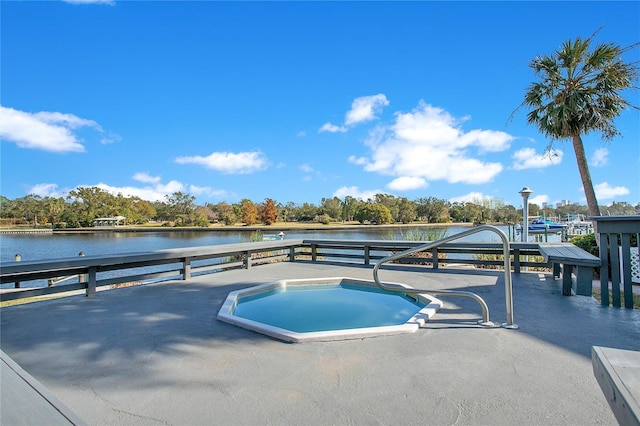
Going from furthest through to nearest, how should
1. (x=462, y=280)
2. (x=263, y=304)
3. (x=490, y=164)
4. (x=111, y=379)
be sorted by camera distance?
(x=490, y=164), (x=462, y=280), (x=263, y=304), (x=111, y=379)

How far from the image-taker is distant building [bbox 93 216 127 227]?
40.1m

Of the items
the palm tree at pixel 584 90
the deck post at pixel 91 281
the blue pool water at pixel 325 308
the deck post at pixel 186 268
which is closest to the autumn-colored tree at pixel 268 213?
the palm tree at pixel 584 90

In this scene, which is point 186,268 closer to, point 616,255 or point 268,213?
point 616,255

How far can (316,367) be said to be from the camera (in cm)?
227

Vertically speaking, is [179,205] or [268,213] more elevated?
[179,205]

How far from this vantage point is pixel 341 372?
2186 mm

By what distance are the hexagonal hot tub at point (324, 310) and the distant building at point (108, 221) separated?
42.5m

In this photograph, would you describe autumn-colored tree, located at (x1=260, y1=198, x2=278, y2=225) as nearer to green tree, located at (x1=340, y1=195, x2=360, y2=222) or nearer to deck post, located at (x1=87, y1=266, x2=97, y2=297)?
green tree, located at (x1=340, y1=195, x2=360, y2=222)

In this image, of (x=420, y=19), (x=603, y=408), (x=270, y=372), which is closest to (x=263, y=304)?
(x=270, y=372)

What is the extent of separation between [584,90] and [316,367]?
947cm

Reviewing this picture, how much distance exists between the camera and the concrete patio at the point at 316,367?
1.73 meters

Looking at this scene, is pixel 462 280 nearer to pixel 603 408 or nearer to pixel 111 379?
pixel 603 408

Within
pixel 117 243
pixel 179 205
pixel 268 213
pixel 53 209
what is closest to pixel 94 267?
pixel 117 243

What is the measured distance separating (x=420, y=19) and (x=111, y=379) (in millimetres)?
8834
